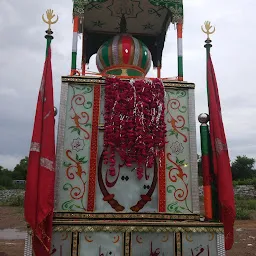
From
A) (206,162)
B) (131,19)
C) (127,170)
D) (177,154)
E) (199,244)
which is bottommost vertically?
(199,244)

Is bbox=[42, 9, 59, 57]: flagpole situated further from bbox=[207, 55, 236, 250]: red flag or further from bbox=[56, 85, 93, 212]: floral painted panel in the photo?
bbox=[207, 55, 236, 250]: red flag

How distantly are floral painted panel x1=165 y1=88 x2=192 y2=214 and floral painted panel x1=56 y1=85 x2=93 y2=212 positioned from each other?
153 cm

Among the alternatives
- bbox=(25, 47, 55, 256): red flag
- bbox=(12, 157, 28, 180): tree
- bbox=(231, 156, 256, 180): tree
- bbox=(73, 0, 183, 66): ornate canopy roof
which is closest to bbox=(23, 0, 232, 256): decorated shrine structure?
bbox=(25, 47, 55, 256): red flag

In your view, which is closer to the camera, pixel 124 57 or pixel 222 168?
pixel 222 168

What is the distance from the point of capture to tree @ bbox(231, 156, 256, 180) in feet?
144

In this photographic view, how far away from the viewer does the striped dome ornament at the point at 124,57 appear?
7.33m

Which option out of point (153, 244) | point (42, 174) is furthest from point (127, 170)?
point (42, 174)

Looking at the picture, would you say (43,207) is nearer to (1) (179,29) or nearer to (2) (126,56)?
(2) (126,56)

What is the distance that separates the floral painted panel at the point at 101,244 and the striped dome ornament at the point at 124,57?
3.64 m

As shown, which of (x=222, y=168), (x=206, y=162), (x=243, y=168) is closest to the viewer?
(x=222, y=168)

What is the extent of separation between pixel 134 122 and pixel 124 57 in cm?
188

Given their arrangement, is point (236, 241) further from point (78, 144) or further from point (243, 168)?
point (243, 168)

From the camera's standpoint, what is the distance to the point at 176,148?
6.23 m

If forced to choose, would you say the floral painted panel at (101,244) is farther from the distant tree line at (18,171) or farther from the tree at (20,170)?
the tree at (20,170)
